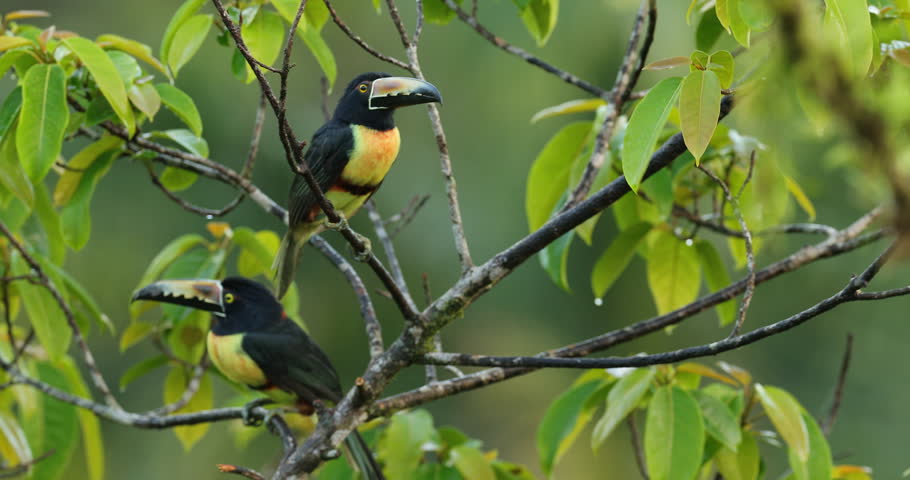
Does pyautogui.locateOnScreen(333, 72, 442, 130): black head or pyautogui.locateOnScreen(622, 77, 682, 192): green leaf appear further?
pyautogui.locateOnScreen(333, 72, 442, 130): black head

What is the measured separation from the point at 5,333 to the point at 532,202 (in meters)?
1.84

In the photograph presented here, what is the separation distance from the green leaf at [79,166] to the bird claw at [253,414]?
2.53 ft

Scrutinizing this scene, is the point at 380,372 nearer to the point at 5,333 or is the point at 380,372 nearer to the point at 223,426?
the point at 5,333

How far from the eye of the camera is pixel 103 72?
209 cm

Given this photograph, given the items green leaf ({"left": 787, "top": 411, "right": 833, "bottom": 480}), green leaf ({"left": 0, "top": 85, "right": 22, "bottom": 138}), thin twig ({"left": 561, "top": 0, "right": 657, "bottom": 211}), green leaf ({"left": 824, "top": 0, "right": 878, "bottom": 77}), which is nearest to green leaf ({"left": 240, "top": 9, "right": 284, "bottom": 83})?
green leaf ({"left": 0, "top": 85, "right": 22, "bottom": 138})

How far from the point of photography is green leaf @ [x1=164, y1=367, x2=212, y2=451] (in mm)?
3055

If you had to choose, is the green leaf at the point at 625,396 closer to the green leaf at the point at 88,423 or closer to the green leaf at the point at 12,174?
the green leaf at the point at 12,174

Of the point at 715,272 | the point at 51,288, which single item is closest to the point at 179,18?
the point at 51,288

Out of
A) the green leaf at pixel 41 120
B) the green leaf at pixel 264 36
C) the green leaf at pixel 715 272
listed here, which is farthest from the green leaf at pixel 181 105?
the green leaf at pixel 715 272

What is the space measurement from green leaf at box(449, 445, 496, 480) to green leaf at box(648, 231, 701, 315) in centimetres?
71

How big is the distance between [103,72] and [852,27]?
1.51 m

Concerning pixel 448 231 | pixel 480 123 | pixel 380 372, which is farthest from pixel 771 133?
pixel 480 123

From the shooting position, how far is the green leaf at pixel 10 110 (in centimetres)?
220

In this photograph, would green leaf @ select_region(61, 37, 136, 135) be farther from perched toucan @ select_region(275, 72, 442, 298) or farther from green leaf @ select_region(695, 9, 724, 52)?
green leaf @ select_region(695, 9, 724, 52)
